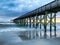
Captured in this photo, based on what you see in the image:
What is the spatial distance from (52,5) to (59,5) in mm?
2347

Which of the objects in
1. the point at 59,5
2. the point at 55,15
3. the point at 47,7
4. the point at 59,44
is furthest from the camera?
the point at 55,15

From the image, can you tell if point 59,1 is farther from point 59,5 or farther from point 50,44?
point 50,44

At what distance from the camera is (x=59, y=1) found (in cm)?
1495

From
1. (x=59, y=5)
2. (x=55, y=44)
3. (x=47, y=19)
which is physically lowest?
(x=55, y=44)

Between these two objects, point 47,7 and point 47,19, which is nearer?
point 47,7

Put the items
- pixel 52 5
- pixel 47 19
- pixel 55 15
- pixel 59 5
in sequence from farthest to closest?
pixel 47 19 < pixel 55 15 < pixel 52 5 < pixel 59 5

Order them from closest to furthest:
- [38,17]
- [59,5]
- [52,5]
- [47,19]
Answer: [59,5] → [52,5] → [47,19] → [38,17]

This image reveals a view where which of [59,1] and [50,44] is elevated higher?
[59,1]

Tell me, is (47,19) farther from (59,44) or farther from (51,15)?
(59,44)

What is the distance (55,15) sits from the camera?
67.3ft

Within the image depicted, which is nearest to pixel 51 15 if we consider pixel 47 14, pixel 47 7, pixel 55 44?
pixel 47 14

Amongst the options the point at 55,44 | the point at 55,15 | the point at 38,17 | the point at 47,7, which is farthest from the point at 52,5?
the point at 38,17

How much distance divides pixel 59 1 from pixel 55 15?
5.69 meters

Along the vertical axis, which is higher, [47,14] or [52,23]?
[47,14]
